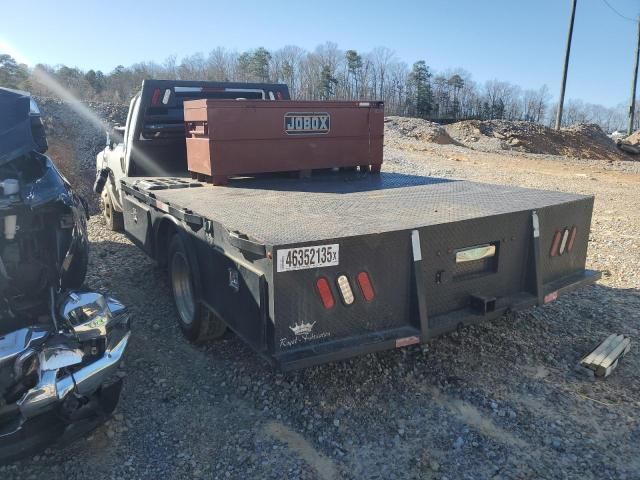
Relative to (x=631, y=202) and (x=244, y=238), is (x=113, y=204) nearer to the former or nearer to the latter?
(x=244, y=238)

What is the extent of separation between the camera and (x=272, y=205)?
3.93 meters

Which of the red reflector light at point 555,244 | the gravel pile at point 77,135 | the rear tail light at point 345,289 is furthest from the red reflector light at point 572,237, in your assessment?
the gravel pile at point 77,135

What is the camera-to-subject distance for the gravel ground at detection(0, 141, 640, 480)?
293cm

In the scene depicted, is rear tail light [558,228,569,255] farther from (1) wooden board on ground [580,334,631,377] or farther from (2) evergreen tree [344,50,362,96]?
(2) evergreen tree [344,50,362,96]

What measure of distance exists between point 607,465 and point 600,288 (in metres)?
3.18

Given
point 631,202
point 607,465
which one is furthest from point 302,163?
point 631,202

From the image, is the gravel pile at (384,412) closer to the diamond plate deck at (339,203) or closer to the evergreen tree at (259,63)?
the diamond plate deck at (339,203)

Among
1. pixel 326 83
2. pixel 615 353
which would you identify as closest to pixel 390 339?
pixel 615 353

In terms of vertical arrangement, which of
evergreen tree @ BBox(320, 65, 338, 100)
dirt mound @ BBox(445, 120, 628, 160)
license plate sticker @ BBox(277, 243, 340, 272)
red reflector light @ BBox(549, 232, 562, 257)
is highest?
evergreen tree @ BBox(320, 65, 338, 100)

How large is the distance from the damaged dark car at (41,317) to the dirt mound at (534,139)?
25255 mm

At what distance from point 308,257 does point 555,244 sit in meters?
2.22

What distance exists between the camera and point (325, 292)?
9.62ft

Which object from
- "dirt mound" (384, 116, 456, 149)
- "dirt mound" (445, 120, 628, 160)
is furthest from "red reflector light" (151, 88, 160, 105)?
"dirt mound" (445, 120, 628, 160)

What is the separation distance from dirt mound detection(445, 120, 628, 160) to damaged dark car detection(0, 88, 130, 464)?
25255 mm
